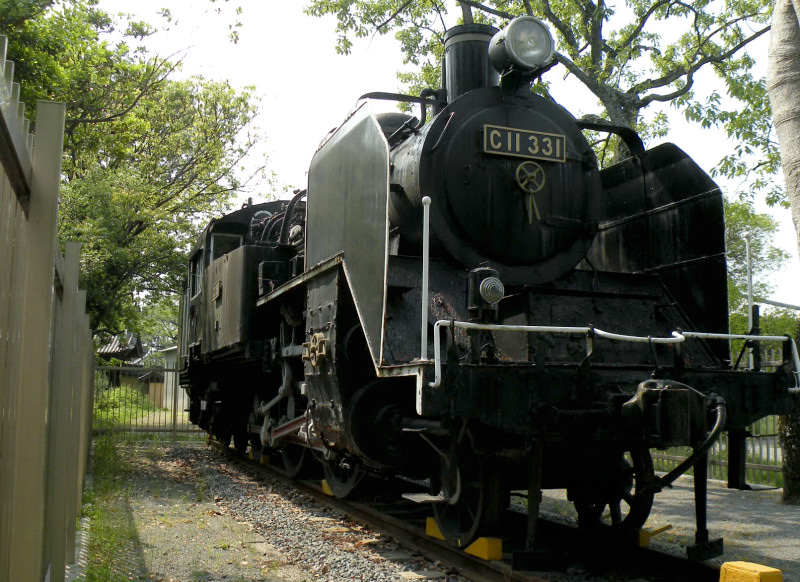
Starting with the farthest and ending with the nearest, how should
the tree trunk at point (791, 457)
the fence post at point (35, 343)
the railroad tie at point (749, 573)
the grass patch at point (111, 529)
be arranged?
the tree trunk at point (791, 457)
the grass patch at point (111, 529)
the railroad tie at point (749, 573)
the fence post at point (35, 343)

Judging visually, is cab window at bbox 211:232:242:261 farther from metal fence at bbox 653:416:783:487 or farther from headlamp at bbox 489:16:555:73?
metal fence at bbox 653:416:783:487

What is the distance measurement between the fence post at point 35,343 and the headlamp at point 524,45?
363 cm

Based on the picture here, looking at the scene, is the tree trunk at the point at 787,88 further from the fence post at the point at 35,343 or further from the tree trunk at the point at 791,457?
the fence post at the point at 35,343

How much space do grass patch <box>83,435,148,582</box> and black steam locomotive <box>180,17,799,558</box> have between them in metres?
1.52

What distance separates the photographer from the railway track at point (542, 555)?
3.92 meters

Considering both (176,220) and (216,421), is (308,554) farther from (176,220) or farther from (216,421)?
(176,220)

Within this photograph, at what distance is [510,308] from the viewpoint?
4.71 meters

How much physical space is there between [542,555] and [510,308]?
1565mm

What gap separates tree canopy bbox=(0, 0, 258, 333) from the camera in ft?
26.3

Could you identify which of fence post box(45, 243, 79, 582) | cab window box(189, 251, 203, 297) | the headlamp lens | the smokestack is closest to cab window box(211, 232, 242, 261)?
cab window box(189, 251, 203, 297)

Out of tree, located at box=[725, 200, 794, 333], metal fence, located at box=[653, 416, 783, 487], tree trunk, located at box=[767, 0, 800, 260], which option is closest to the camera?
tree trunk, located at box=[767, 0, 800, 260]

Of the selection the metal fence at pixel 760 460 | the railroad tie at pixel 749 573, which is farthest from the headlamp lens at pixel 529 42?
the metal fence at pixel 760 460

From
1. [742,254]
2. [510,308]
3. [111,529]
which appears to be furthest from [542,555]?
[742,254]

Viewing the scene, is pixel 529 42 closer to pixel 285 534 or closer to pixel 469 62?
pixel 469 62
